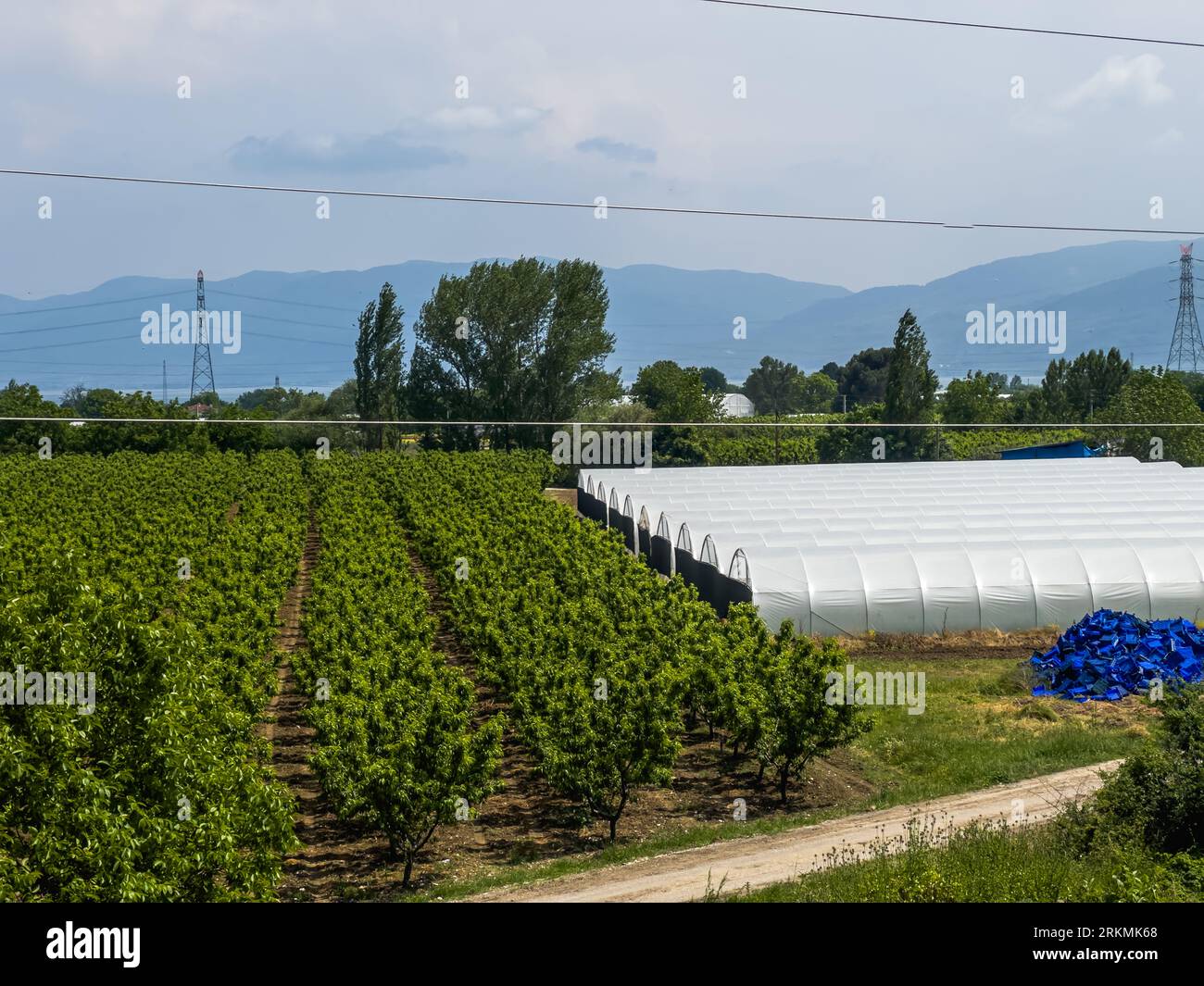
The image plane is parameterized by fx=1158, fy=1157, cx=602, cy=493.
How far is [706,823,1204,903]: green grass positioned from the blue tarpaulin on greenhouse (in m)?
8.89

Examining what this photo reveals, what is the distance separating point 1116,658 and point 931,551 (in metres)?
6.19

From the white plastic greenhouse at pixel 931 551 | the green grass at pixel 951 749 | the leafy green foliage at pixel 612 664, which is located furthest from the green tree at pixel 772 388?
the green grass at pixel 951 749

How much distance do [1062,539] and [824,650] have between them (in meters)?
12.9

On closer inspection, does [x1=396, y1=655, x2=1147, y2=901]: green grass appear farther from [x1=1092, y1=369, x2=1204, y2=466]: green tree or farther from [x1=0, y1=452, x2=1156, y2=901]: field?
[x1=1092, y1=369, x2=1204, y2=466]: green tree

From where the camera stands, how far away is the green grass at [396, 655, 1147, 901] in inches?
618

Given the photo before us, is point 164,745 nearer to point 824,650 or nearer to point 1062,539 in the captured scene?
point 824,650

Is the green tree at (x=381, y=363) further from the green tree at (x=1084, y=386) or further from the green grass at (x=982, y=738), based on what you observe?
the green tree at (x=1084, y=386)

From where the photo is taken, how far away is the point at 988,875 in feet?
38.8

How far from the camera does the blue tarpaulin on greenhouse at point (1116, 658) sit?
2250cm

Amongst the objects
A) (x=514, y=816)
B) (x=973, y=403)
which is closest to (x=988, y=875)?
(x=514, y=816)

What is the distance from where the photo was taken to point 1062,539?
29.3 m

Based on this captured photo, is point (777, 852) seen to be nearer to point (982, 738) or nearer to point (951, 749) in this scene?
point (951, 749)

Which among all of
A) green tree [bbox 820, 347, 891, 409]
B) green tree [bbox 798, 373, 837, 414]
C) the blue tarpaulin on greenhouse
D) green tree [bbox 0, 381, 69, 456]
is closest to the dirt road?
the blue tarpaulin on greenhouse
